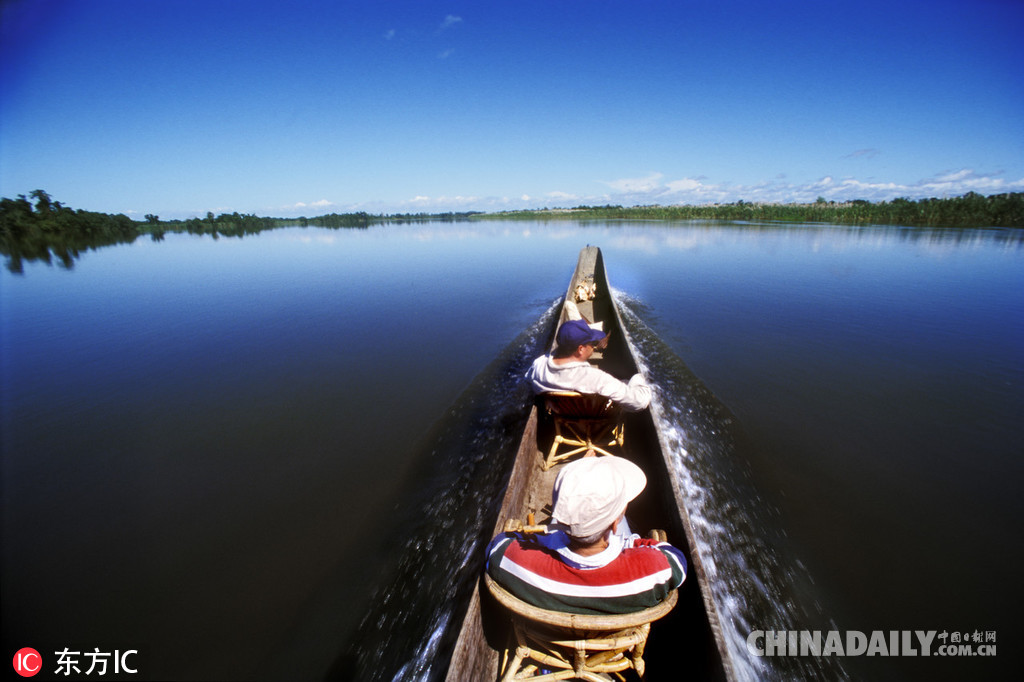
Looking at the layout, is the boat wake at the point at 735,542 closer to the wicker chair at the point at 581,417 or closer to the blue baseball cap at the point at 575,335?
the wicker chair at the point at 581,417

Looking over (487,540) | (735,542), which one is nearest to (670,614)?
(487,540)

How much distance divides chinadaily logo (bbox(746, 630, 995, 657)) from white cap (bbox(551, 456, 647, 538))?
2.63 meters

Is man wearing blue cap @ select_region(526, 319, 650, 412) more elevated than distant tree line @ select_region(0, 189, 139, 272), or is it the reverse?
distant tree line @ select_region(0, 189, 139, 272)

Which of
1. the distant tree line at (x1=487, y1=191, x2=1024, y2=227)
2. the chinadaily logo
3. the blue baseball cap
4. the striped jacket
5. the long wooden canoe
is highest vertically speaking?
the distant tree line at (x1=487, y1=191, x2=1024, y2=227)

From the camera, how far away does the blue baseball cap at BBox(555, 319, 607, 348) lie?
3.09m

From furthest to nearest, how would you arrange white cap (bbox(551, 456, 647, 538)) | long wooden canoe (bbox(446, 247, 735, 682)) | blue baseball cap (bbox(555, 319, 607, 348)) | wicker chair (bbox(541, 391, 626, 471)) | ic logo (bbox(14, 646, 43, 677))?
wicker chair (bbox(541, 391, 626, 471)) → blue baseball cap (bbox(555, 319, 607, 348)) → ic logo (bbox(14, 646, 43, 677)) → long wooden canoe (bbox(446, 247, 735, 682)) → white cap (bbox(551, 456, 647, 538))

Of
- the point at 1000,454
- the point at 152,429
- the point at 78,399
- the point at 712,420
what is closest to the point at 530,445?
the point at 712,420

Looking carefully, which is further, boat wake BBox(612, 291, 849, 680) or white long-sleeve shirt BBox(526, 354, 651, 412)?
white long-sleeve shirt BBox(526, 354, 651, 412)

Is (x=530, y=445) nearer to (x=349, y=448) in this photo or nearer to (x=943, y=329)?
(x=349, y=448)

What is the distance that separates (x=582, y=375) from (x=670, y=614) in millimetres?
1799

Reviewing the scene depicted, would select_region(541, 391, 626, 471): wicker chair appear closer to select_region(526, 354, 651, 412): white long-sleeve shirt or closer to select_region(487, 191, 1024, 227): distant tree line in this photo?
select_region(526, 354, 651, 412): white long-sleeve shirt

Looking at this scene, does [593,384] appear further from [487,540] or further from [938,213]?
[938,213]

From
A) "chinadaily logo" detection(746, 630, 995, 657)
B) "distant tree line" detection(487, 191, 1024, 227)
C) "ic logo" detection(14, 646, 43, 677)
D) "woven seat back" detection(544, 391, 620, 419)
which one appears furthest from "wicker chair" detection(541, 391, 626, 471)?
"distant tree line" detection(487, 191, 1024, 227)

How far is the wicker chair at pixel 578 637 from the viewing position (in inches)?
64.0
